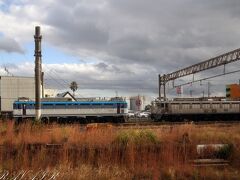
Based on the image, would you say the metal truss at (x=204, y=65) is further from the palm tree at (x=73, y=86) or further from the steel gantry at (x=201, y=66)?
the palm tree at (x=73, y=86)

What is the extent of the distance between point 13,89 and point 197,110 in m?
45.9

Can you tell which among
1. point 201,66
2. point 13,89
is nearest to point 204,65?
point 201,66

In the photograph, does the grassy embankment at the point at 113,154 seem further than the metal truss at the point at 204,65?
No

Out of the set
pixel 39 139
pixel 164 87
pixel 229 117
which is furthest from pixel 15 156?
pixel 164 87

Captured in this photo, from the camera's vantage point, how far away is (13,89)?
90875 mm

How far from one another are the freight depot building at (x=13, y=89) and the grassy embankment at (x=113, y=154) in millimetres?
70311

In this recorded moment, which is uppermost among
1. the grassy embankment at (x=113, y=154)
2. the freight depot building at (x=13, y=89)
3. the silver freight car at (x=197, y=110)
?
the freight depot building at (x=13, y=89)

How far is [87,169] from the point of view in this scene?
15.5 metres

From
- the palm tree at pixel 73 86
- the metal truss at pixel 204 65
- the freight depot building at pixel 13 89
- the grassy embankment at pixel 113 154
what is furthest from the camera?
the palm tree at pixel 73 86

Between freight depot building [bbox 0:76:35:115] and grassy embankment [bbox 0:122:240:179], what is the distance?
70311 millimetres

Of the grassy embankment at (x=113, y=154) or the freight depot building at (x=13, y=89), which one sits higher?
the freight depot building at (x=13, y=89)

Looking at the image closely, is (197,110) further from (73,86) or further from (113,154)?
(73,86)

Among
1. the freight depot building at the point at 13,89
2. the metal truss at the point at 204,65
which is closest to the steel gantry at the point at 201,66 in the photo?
the metal truss at the point at 204,65

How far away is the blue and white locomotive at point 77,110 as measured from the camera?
56.2m
